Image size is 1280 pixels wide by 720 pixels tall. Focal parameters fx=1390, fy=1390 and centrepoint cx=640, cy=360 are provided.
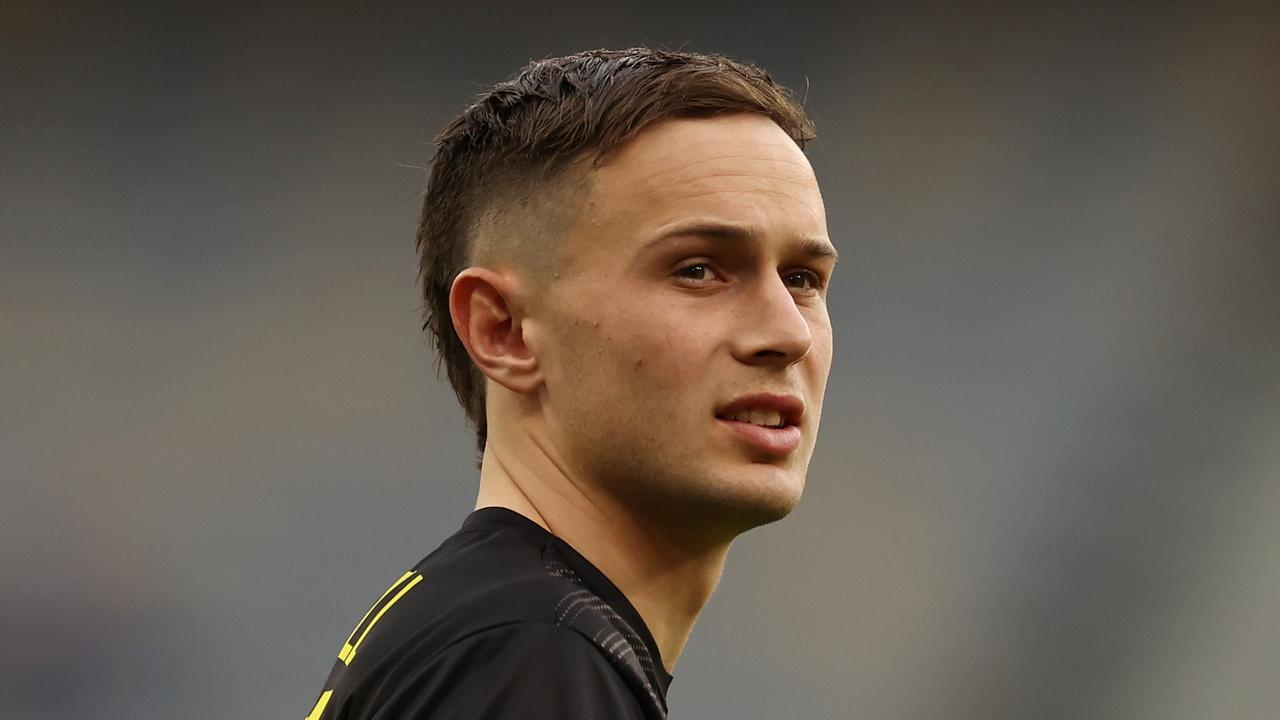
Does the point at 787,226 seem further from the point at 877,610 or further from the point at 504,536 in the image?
the point at 877,610

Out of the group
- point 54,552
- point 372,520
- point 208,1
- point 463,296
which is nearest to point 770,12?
point 208,1

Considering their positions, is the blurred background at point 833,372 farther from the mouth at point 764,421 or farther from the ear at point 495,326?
the mouth at point 764,421

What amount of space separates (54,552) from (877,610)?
2.00 metres

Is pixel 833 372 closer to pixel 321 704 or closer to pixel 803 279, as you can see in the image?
pixel 803 279

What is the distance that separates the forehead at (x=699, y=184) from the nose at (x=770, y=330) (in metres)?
0.06

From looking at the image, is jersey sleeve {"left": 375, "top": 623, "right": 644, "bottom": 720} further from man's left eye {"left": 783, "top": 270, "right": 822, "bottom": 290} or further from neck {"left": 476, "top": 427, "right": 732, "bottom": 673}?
man's left eye {"left": 783, "top": 270, "right": 822, "bottom": 290}

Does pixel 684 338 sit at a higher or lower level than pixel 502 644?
higher

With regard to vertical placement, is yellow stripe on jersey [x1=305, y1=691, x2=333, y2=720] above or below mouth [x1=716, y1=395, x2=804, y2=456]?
below

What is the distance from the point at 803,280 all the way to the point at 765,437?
18 centimetres

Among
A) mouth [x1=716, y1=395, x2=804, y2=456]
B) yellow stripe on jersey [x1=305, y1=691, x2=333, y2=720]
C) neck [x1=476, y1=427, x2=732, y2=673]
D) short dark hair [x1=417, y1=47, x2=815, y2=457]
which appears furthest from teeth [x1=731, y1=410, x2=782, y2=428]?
yellow stripe on jersey [x1=305, y1=691, x2=333, y2=720]

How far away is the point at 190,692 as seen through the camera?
10.7ft

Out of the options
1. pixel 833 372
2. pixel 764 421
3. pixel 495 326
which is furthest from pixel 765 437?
pixel 833 372

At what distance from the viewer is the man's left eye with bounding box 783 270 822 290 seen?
130cm

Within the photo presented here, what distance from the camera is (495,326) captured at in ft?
4.28
